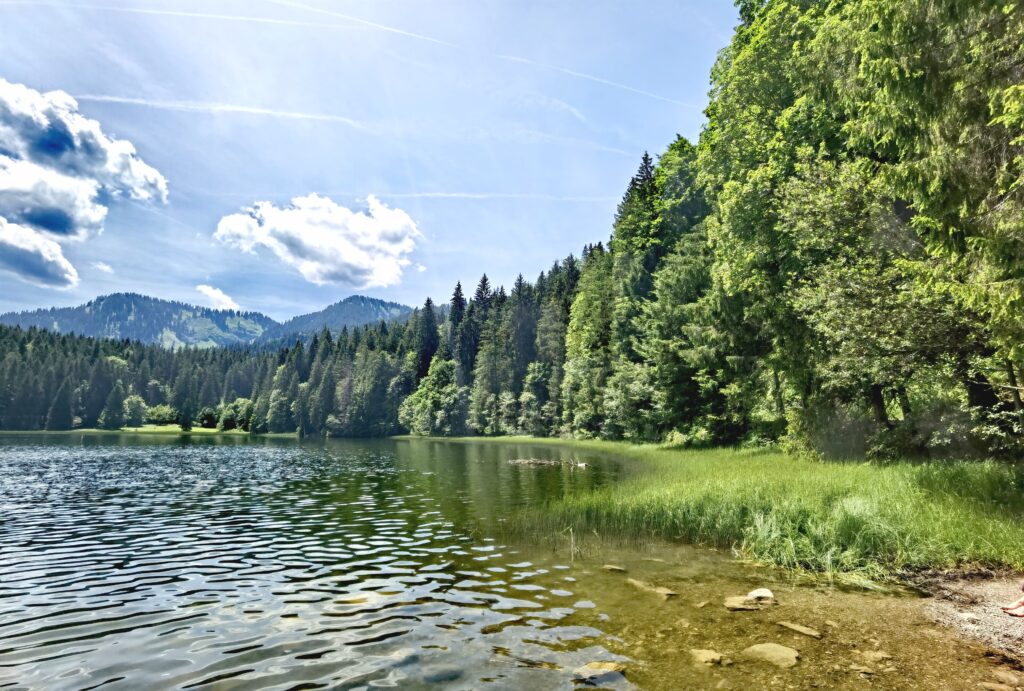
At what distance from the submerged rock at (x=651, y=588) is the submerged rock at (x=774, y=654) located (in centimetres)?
249

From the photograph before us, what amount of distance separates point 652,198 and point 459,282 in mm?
89104

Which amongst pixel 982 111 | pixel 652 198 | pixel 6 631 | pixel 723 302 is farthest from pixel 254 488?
pixel 652 198

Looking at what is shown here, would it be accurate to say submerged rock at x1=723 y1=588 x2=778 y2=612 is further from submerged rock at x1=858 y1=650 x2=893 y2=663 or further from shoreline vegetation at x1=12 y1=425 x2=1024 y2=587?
shoreline vegetation at x1=12 y1=425 x2=1024 y2=587

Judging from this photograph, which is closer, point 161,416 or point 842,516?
point 842,516

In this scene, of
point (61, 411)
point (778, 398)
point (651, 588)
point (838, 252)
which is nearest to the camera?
point (651, 588)

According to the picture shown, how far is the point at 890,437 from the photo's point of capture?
22500 millimetres

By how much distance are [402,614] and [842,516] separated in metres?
10.4

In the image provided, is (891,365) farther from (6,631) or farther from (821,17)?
(6,631)

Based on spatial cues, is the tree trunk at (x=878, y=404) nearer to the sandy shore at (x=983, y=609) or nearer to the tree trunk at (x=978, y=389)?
the tree trunk at (x=978, y=389)

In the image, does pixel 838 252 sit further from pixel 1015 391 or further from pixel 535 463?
pixel 535 463

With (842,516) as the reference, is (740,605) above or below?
below

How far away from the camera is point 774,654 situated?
25.0ft

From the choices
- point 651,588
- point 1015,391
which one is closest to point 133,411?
point 651,588

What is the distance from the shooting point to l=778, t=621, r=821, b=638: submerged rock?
8312 mm
